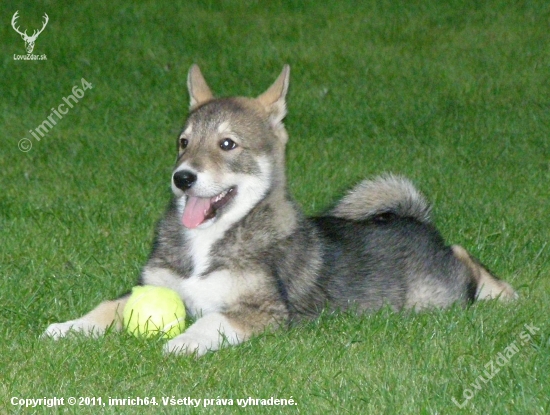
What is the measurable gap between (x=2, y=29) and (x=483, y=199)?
7.74 metres

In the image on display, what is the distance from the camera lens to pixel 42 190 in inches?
Result: 327

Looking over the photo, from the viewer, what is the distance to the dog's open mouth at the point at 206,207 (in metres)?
5.34

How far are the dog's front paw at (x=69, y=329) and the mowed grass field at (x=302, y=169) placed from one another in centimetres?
8

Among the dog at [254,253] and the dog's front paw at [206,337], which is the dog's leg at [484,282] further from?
the dog's front paw at [206,337]

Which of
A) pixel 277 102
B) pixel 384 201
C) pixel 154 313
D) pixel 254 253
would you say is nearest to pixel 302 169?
pixel 384 201

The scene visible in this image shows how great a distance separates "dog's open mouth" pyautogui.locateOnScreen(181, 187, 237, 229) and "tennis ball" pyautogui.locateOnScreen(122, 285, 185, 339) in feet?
1.32

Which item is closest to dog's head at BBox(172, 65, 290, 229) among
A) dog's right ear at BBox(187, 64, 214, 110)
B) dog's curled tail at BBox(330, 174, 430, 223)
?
dog's right ear at BBox(187, 64, 214, 110)

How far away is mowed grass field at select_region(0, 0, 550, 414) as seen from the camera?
14.8ft

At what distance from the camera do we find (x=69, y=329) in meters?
5.03

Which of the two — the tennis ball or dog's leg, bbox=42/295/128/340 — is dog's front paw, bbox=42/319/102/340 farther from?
the tennis ball

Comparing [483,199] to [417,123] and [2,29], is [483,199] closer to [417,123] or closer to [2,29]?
[417,123]

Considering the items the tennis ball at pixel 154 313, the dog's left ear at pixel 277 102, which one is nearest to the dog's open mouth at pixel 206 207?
the tennis ball at pixel 154 313

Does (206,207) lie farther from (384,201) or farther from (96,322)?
(384,201)

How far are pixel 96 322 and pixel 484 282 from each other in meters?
2.35
